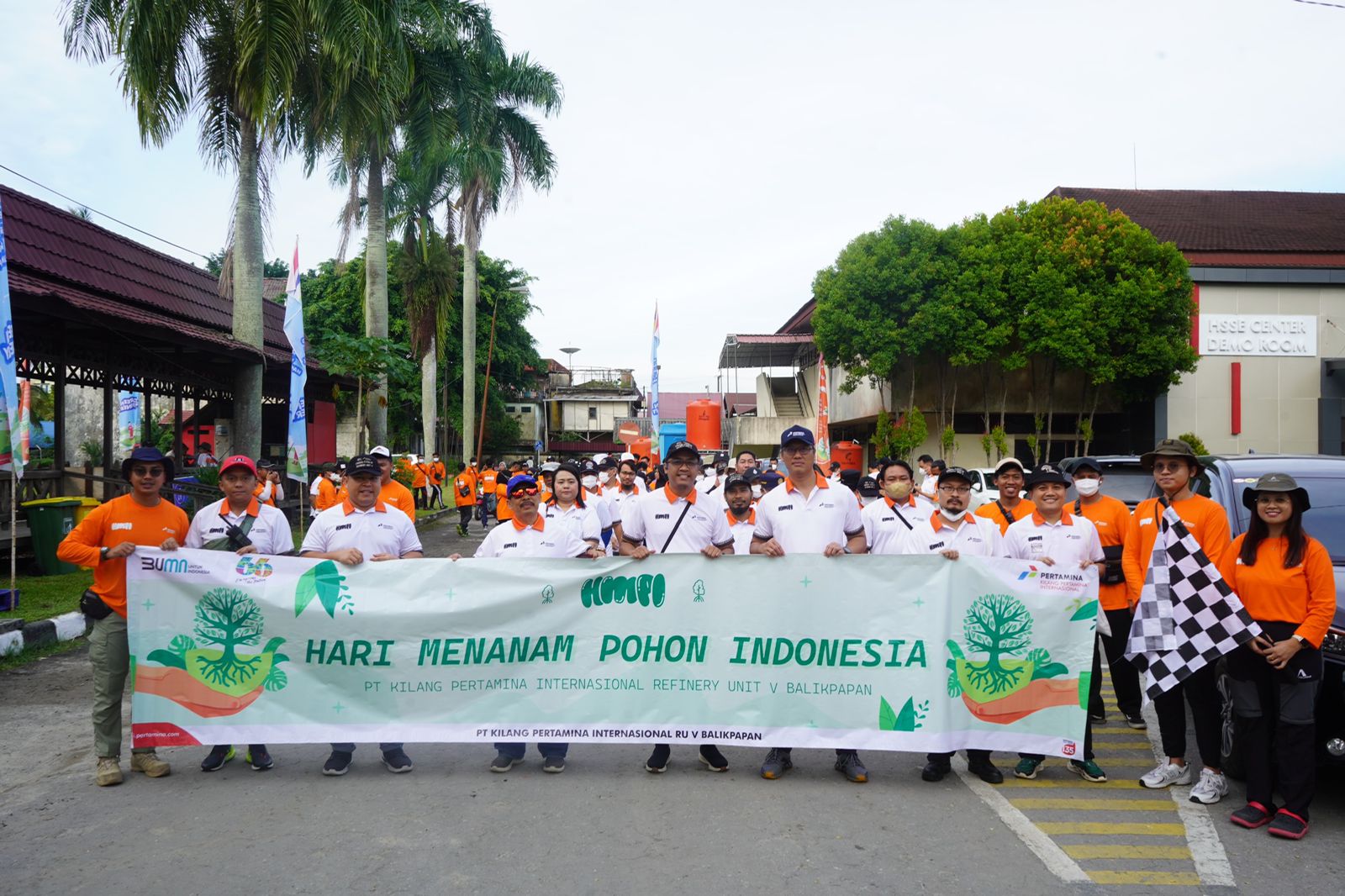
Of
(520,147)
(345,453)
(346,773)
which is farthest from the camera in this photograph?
(345,453)

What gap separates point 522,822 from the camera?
492 cm

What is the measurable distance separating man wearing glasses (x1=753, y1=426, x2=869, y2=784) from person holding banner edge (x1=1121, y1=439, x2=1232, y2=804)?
1657mm

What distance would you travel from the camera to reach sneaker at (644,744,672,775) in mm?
5770

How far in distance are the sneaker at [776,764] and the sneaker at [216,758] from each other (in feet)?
10.6

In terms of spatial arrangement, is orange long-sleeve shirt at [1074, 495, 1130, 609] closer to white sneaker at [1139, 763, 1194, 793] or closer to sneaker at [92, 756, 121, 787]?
white sneaker at [1139, 763, 1194, 793]

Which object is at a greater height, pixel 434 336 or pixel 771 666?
pixel 434 336

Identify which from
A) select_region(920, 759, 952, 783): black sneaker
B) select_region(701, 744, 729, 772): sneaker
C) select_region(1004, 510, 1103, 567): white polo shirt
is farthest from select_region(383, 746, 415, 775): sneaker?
select_region(1004, 510, 1103, 567): white polo shirt

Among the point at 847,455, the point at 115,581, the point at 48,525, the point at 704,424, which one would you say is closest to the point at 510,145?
the point at 704,424

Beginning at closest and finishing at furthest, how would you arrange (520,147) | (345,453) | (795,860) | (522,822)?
1. (795,860)
2. (522,822)
3. (520,147)
4. (345,453)

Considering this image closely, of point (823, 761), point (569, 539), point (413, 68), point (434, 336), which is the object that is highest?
point (413, 68)

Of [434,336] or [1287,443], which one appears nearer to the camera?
[434,336]

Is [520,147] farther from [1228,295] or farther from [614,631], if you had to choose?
[614,631]

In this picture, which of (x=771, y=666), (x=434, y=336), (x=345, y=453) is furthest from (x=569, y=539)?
(x=345, y=453)

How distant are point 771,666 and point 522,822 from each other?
5.66 feet
